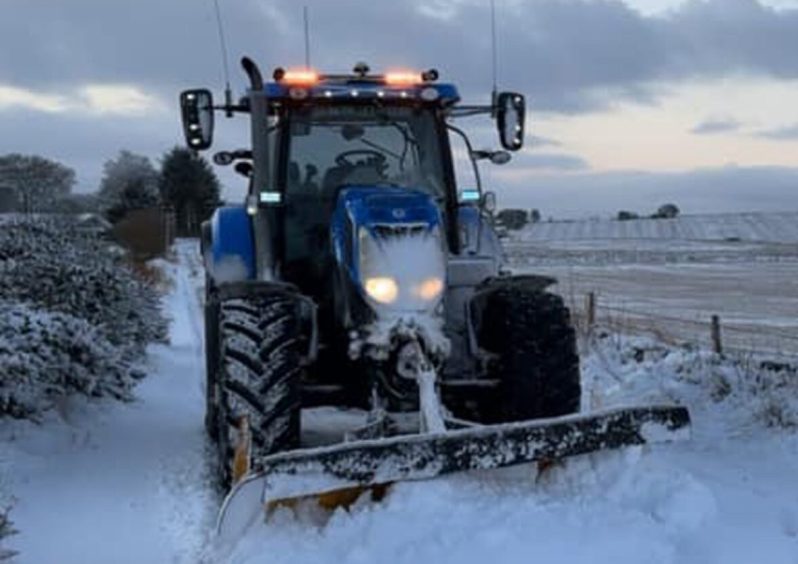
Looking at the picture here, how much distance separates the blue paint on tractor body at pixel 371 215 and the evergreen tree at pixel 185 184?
48878 mm

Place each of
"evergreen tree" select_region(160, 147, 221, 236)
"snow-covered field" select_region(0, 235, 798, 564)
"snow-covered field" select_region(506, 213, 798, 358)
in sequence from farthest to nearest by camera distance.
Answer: "evergreen tree" select_region(160, 147, 221, 236) < "snow-covered field" select_region(506, 213, 798, 358) < "snow-covered field" select_region(0, 235, 798, 564)

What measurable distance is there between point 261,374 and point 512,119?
2616 millimetres

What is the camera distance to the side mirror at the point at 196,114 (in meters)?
7.03

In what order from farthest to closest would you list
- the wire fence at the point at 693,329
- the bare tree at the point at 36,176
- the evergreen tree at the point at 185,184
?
1. the evergreen tree at the point at 185,184
2. the bare tree at the point at 36,176
3. the wire fence at the point at 693,329

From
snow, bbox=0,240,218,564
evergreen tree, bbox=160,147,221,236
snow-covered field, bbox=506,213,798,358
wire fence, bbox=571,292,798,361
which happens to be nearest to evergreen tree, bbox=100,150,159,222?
evergreen tree, bbox=160,147,221,236

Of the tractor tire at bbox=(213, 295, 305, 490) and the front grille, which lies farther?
the front grille

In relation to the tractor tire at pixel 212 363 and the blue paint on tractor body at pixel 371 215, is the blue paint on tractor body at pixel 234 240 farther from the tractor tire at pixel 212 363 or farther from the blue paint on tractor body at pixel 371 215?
the blue paint on tractor body at pixel 371 215

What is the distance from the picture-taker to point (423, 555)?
181 inches

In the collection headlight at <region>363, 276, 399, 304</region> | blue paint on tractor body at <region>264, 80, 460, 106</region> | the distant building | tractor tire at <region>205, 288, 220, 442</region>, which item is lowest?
tractor tire at <region>205, 288, 220, 442</region>

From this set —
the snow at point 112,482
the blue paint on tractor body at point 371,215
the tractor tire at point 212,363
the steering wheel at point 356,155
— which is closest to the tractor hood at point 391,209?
the blue paint on tractor body at point 371,215

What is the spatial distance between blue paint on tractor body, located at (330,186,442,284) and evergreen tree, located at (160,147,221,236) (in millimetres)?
48878

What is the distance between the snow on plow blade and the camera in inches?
185

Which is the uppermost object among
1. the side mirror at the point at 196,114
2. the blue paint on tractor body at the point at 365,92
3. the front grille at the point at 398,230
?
the blue paint on tractor body at the point at 365,92

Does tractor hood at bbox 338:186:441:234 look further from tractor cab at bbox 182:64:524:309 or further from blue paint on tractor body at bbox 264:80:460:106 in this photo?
blue paint on tractor body at bbox 264:80:460:106
